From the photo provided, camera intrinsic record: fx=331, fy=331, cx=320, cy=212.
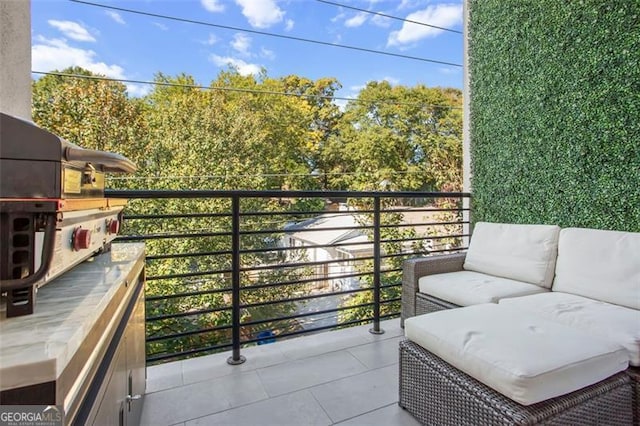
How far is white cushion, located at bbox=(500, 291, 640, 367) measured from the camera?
4.44 feet

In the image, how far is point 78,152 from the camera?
0.71 meters

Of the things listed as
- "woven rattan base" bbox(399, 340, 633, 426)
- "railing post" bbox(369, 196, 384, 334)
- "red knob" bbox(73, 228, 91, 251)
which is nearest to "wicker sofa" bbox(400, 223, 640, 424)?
"woven rattan base" bbox(399, 340, 633, 426)

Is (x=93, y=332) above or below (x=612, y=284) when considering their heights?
above

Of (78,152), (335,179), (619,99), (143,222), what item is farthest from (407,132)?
(78,152)

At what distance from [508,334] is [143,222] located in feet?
27.7

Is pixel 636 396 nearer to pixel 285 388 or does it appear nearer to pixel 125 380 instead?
pixel 285 388

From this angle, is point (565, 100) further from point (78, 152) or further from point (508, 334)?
point (78, 152)

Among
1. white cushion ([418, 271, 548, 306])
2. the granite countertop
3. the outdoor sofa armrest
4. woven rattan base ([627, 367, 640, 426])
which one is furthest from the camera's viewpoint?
the outdoor sofa armrest

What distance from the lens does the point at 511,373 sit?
1088 millimetres

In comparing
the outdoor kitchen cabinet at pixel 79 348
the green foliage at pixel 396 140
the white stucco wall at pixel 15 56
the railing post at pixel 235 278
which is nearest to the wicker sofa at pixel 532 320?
the railing post at pixel 235 278

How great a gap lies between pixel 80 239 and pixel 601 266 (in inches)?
93.8

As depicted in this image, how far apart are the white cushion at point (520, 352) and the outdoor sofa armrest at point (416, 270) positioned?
35.3 inches

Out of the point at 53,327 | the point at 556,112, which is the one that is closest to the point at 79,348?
the point at 53,327

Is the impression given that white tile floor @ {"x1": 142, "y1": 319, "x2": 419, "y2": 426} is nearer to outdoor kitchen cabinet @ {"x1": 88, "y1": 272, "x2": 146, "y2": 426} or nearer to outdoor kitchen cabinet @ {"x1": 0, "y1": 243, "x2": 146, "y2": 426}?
outdoor kitchen cabinet @ {"x1": 88, "y1": 272, "x2": 146, "y2": 426}
